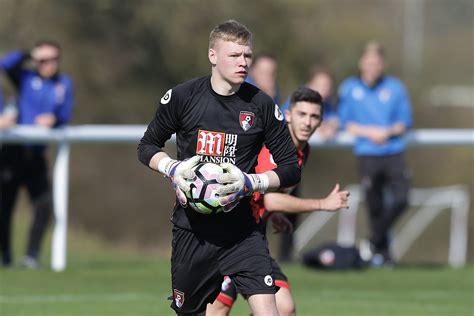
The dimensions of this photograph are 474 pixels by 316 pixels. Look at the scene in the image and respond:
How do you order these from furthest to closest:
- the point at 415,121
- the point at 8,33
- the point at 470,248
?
1. the point at 415,121
2. the point at 470,248
3. the point at 8,33

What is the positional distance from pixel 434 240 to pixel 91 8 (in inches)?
327

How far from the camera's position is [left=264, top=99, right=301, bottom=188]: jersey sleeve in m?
6.79

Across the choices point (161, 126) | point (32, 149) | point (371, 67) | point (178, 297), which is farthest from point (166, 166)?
point (371, 67)

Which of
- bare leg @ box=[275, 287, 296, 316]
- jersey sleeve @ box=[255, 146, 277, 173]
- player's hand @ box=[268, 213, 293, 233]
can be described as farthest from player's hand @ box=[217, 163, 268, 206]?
bare leg @ box=[275, 287, 296, 316]

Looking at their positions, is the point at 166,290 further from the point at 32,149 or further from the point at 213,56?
the point at 213,56

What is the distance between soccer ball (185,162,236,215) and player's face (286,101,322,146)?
130cm

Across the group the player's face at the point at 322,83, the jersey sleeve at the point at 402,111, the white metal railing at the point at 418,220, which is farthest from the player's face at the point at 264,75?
the white metal railing at the point at 418,220

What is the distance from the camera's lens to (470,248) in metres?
23.8

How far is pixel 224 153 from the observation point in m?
6.75

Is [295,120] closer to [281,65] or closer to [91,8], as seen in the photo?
[91,8]

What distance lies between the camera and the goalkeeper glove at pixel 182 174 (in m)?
6.39

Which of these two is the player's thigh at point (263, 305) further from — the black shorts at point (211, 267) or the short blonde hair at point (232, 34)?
the short blonde hair at point (232, 34)

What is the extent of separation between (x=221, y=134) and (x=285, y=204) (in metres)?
0.95

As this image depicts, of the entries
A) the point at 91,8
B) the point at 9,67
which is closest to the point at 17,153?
the point at 9,67
